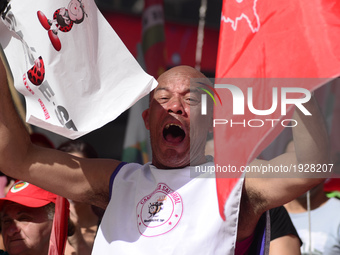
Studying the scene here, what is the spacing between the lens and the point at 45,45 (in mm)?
2238

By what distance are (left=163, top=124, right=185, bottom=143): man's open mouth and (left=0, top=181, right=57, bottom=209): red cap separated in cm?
77

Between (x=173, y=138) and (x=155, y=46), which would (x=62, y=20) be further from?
(x=155, y=46)

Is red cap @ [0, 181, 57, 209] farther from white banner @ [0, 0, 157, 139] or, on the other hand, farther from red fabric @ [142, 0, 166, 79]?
red fabric @ [142, 0, 166, 79]

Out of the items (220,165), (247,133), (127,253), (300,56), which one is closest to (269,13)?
(300,56)

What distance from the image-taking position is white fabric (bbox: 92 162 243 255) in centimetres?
213

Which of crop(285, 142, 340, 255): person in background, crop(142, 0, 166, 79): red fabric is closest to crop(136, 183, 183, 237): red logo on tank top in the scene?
crop(285, 142, 340, 255): person in background

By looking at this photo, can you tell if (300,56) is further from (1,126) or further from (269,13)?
(1,126)

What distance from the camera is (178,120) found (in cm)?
236

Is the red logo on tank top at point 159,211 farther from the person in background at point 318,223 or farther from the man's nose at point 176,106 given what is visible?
the person in background at point 318,223

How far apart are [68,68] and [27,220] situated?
904mm

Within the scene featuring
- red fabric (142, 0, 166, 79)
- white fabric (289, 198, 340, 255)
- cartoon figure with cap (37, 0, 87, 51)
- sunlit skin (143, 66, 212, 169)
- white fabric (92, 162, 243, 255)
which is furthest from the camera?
red fabric (142, 0, 166, 79)

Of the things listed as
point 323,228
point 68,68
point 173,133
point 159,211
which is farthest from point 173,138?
point 323,228

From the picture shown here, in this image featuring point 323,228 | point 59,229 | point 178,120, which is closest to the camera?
point 178,120

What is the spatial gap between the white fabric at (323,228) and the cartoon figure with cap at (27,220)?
1392mm
